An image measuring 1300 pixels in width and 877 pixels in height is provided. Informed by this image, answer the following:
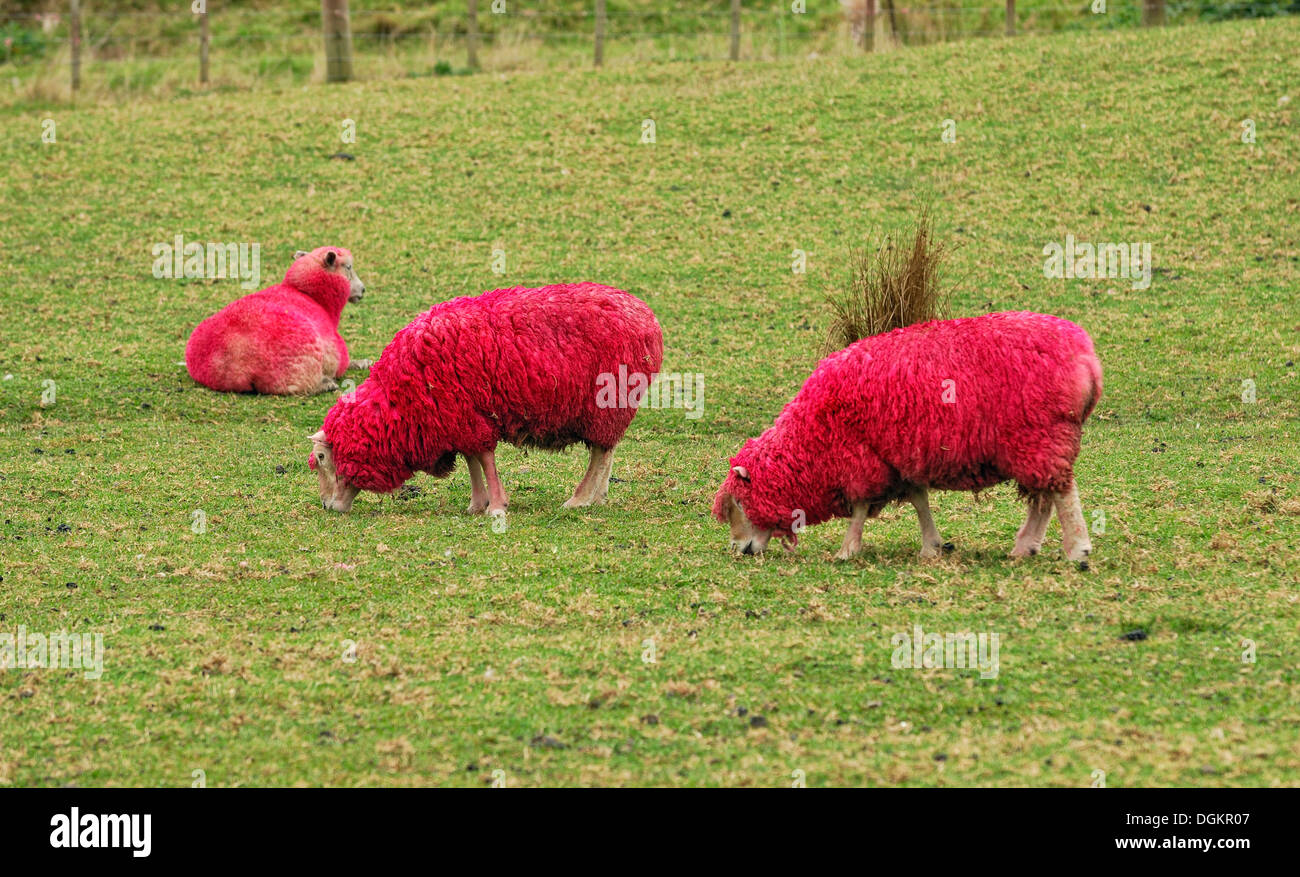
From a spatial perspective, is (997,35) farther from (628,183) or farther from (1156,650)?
(1156,650)

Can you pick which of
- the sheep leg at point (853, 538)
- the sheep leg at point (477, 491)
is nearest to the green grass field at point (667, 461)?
the sheep leg at point (853, 538)

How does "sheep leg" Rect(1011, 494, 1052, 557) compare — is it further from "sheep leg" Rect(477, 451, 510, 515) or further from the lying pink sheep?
"sheep leg" Rect(477, 451, 510, 515)

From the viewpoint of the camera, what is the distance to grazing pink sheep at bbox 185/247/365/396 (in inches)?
586

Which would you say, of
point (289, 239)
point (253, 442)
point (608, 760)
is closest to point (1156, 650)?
point (608, 760)

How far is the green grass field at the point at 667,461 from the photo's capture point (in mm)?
6746

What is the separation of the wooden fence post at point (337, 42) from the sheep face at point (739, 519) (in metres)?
18.3

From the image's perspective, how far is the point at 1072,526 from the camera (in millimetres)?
9008

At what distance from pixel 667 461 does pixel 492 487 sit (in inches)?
94.7

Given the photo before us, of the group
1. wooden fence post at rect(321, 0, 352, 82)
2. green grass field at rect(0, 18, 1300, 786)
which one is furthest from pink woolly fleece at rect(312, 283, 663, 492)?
wooden fence post at rect(321, 0, 352, 82)

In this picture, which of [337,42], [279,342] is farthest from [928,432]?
[337,42]

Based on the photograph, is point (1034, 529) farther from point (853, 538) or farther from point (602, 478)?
point (602, 478)

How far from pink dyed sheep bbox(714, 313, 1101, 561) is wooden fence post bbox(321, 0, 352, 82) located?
60.1 feet

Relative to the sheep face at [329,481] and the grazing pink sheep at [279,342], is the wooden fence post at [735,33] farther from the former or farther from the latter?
the sheep face at [329,481]
